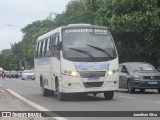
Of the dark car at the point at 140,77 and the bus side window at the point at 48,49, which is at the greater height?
the bus side window at the point at 48,49

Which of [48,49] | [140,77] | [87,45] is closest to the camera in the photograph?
[87,45]

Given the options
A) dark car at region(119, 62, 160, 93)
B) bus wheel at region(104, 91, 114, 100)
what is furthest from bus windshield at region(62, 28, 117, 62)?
dark car at region(119, 62, 160, 93)

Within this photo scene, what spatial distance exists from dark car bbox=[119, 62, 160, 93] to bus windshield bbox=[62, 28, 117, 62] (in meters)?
5.43

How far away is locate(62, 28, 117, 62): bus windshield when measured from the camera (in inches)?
816

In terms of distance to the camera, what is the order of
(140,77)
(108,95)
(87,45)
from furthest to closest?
(140,77)
(108,95)
(87,45)

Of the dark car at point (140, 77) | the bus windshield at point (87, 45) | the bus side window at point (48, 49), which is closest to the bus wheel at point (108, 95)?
the bus windshield at point (87, 45)

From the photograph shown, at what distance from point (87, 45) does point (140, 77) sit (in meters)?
6.23

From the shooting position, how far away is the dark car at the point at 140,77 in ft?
86.0

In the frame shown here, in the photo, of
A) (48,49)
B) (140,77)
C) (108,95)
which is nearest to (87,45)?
(108,95)

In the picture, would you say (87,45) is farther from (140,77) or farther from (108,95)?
(140,77)

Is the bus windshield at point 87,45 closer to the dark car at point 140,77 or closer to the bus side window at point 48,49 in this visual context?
the bus side window at point 48,49

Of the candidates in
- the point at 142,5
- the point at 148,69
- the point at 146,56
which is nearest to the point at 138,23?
the point at 142,5

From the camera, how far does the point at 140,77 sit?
2638 cm

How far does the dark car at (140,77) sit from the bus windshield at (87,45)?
5.43m
